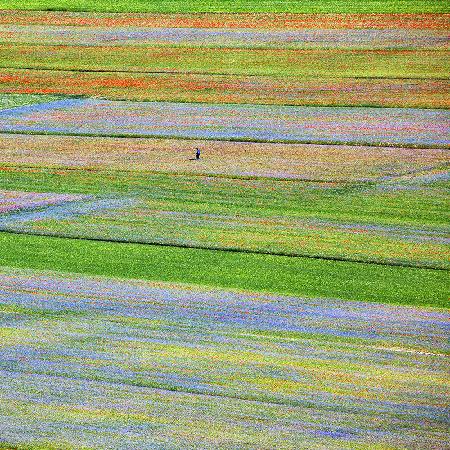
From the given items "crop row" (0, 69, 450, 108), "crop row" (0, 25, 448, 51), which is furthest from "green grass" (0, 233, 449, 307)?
"crop row" (0, 25, 448, 51)

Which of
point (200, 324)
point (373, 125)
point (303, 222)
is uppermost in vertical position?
point (373, 125)

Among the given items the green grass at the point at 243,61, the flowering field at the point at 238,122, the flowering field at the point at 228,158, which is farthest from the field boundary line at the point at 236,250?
the green grass at the point at 243,61

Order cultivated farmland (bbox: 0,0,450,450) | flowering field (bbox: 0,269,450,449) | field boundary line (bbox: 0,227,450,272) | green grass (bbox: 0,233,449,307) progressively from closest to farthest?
flowering field (bbox: 0,269,450,449) < cultivated farmland (bbox: 0,0,450,450) < green grass (bbox: 0,233,449,307) < field boundary line (bbox: 0,227,450,272)

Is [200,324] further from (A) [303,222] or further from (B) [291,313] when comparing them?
(A) [303,222]

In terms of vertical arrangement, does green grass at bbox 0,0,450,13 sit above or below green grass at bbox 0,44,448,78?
above

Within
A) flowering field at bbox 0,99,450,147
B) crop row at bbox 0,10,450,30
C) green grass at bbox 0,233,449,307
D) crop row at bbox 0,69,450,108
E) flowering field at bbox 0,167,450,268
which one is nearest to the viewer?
green grass at bbox 0,233,449,307

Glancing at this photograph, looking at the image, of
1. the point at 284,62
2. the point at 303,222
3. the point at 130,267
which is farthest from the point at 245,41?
the point at 130,267

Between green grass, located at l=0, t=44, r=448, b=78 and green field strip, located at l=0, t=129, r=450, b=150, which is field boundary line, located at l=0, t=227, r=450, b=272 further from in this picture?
green grass, located at l=0, t=44, r=448, b=78

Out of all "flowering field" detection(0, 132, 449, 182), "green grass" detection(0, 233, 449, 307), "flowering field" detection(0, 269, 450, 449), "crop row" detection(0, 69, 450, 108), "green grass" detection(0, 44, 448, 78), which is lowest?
"flowering field" detection(0, 269, 450, 449)
